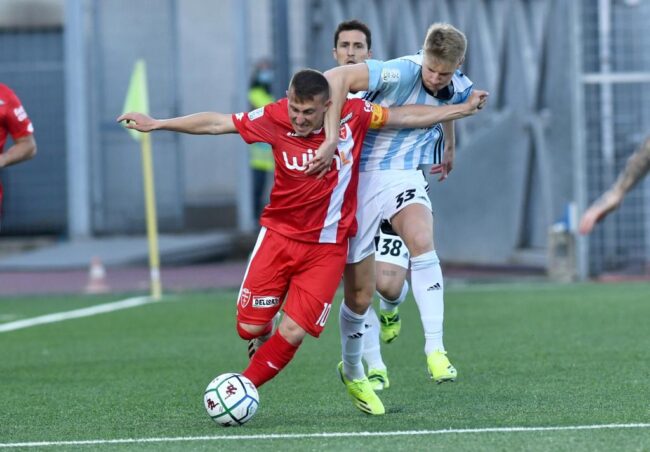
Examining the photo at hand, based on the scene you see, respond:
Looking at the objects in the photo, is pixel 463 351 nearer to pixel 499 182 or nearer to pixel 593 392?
pixel 593 392

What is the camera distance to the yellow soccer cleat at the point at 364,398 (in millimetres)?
7148

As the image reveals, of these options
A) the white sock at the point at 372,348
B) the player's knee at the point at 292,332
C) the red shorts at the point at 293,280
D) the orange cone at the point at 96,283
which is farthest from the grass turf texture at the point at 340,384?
the orange cone at the point at 96,283

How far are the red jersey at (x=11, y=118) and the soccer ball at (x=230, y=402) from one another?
3075 mm

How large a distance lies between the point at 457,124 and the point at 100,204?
6.08 metres

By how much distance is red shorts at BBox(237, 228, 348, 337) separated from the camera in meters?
7.04

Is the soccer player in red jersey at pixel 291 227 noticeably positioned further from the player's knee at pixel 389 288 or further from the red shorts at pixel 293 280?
the player's knee at pixel 389 288

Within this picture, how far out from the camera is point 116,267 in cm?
2252

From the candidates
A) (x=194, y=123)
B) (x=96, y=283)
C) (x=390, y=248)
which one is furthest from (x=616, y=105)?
(x=194, y=123)

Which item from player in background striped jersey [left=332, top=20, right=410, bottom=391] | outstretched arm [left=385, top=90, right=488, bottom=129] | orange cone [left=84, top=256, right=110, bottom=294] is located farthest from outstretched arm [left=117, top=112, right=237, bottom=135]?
orange cone [left=84, top=256, right=110, bottom=294]

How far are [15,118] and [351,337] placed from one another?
2.94 m

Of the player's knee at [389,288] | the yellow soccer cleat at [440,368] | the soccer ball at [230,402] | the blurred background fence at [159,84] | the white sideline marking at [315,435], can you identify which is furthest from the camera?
the blurred background fence at [159,84]

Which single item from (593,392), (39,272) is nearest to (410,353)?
(593,392)

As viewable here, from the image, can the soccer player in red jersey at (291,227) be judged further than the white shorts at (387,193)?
No

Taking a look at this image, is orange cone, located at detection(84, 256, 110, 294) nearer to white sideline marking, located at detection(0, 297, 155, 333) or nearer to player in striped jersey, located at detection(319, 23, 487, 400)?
white sideline marking, located at detection(0, 297, 155, 333)
